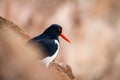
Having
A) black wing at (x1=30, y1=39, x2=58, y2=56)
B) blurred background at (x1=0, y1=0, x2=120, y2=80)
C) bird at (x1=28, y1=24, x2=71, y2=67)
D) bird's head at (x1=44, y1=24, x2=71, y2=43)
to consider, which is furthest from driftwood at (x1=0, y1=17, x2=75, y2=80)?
blurred background at (x1=0, y1=0, x2=120, y2=80)

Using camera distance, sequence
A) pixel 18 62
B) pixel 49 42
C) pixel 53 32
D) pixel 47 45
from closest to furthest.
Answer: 1. pixel 18 62
2. pixel 47 45
3. pixel 49 42
4. pixel 53 32

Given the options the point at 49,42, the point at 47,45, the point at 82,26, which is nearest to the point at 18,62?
the point at 47,45

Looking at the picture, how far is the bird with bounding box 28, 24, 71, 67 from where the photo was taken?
11.0 m

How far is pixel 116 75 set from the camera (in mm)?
24078

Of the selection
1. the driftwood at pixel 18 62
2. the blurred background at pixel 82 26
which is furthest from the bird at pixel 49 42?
the blurred background at pixel 82 26

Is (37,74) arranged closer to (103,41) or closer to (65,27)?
(65,27)

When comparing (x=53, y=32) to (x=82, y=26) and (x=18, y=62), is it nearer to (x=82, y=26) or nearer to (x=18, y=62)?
(x=18, y=62)

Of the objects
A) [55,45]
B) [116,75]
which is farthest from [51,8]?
[55,45]

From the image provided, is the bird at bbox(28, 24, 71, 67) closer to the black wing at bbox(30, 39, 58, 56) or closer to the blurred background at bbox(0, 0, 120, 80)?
the black wing at bbox(30, 39, 58, 56)

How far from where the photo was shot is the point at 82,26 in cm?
2375

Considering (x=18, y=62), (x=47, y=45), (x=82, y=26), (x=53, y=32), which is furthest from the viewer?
(x=82, y=26)

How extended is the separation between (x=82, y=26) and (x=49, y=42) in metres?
12.3

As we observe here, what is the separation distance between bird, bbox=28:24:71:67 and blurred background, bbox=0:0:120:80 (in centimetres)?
1000

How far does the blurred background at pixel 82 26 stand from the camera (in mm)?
22953
